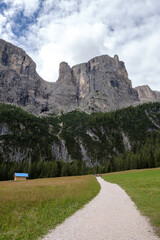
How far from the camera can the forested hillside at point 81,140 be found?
10938 cm

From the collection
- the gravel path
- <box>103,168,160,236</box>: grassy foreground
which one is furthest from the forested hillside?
the gravel path

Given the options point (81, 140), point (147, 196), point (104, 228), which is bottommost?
point (147, 196)

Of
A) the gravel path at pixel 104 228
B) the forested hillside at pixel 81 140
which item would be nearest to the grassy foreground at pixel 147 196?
Result: the gravel path at pixel 104 228

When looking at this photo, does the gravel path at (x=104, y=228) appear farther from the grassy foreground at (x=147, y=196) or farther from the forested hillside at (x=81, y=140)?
the forested hillside at (x=81, y=140)

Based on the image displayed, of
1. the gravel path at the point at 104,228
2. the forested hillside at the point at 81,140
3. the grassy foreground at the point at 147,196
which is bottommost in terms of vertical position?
the grassy foreground at the point at 147,196

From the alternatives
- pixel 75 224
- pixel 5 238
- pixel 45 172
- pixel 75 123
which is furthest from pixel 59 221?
pixel 75 123

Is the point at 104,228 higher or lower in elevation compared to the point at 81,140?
lower

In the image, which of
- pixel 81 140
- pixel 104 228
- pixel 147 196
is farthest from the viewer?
pixel 81 140

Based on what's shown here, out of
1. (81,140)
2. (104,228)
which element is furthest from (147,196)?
(81,140)

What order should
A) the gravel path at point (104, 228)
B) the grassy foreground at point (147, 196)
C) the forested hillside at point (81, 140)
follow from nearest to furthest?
1. the gravel path at point (104, 228)
2. the grassy foreground at point (147, 196)
3. the forested hillside at point (81, 140)

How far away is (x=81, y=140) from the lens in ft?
499

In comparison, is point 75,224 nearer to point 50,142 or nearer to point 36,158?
point 36,158

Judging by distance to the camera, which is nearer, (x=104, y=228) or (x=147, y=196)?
(x=104, y=228)

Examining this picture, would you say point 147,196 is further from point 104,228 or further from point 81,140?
point 81,140
